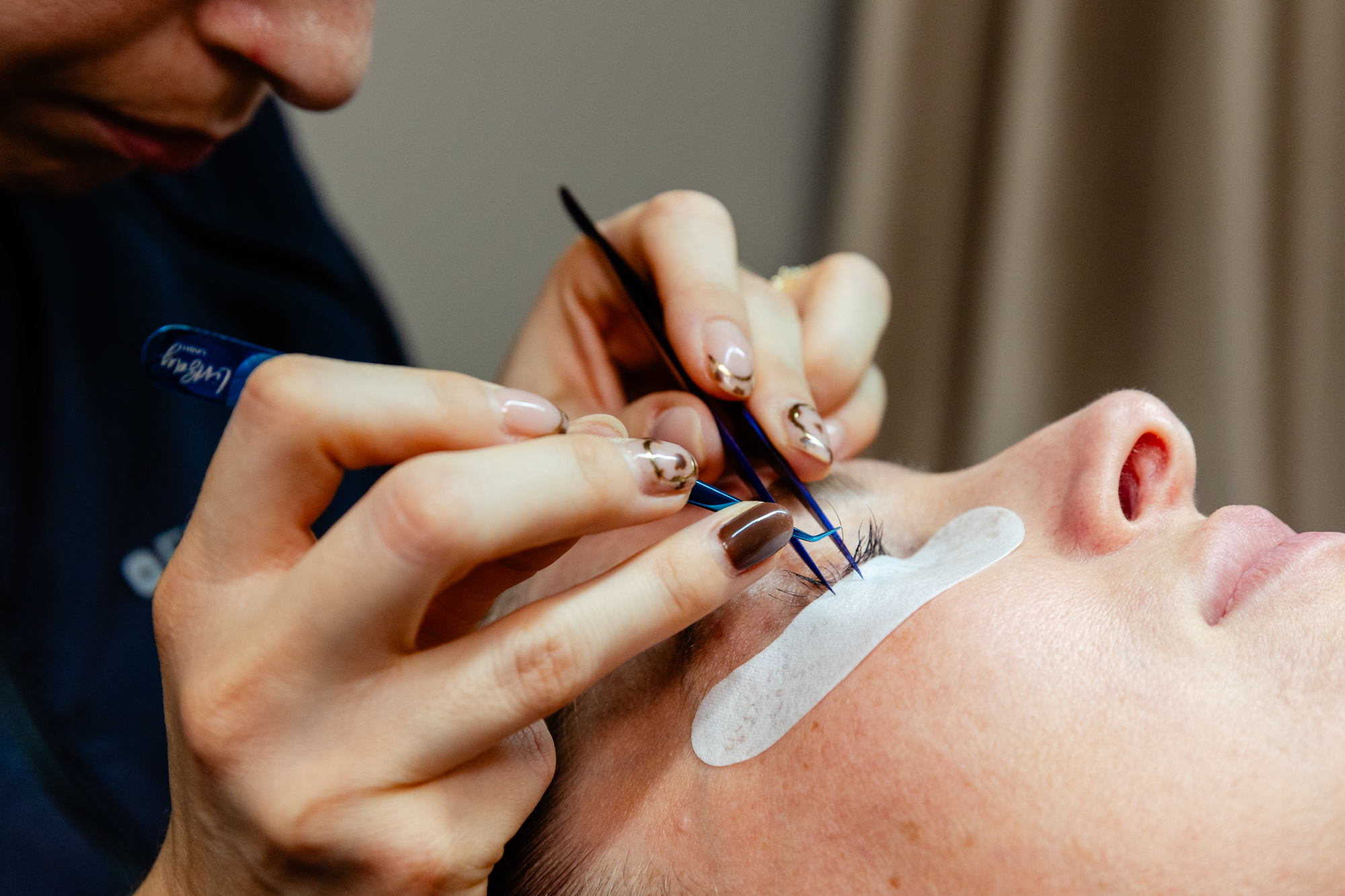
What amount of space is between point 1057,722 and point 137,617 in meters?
0.93

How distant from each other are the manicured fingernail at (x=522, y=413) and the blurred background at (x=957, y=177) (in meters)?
1.16

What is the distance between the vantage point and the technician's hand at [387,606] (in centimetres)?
43

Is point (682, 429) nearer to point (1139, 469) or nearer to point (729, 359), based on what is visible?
point (729, 359)

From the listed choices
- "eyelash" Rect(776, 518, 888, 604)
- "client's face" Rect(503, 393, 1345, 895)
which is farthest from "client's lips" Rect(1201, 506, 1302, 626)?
"eyelash" Rect(776, 518, 888, 604)

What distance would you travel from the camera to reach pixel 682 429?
2.32 ft

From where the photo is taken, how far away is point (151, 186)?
3.64ft

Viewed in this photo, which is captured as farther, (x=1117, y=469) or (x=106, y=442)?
(x=106, y=442)

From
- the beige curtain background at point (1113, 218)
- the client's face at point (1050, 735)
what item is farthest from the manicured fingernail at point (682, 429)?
the beige curtain background at point (1113, 218)

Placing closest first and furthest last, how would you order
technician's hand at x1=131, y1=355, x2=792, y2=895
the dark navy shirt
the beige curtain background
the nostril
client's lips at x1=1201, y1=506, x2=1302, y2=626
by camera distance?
technician's hand at x1=131, y1=355, x2=792, y2=895
client's lips at x1=1201, y1=506, x2=1302, y2=626
the nostril
the dark navy shirt
the beige curtain background

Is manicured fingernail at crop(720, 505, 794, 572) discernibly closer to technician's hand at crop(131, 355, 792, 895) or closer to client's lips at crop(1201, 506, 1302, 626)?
technician's hand at crop(131, 355, 792, 895)

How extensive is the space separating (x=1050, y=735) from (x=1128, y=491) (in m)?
0.27

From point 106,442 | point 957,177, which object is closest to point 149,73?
point 106,442

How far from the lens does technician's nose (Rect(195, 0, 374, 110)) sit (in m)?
0.69

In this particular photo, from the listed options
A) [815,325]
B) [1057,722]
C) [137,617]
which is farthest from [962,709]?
[137,617]
